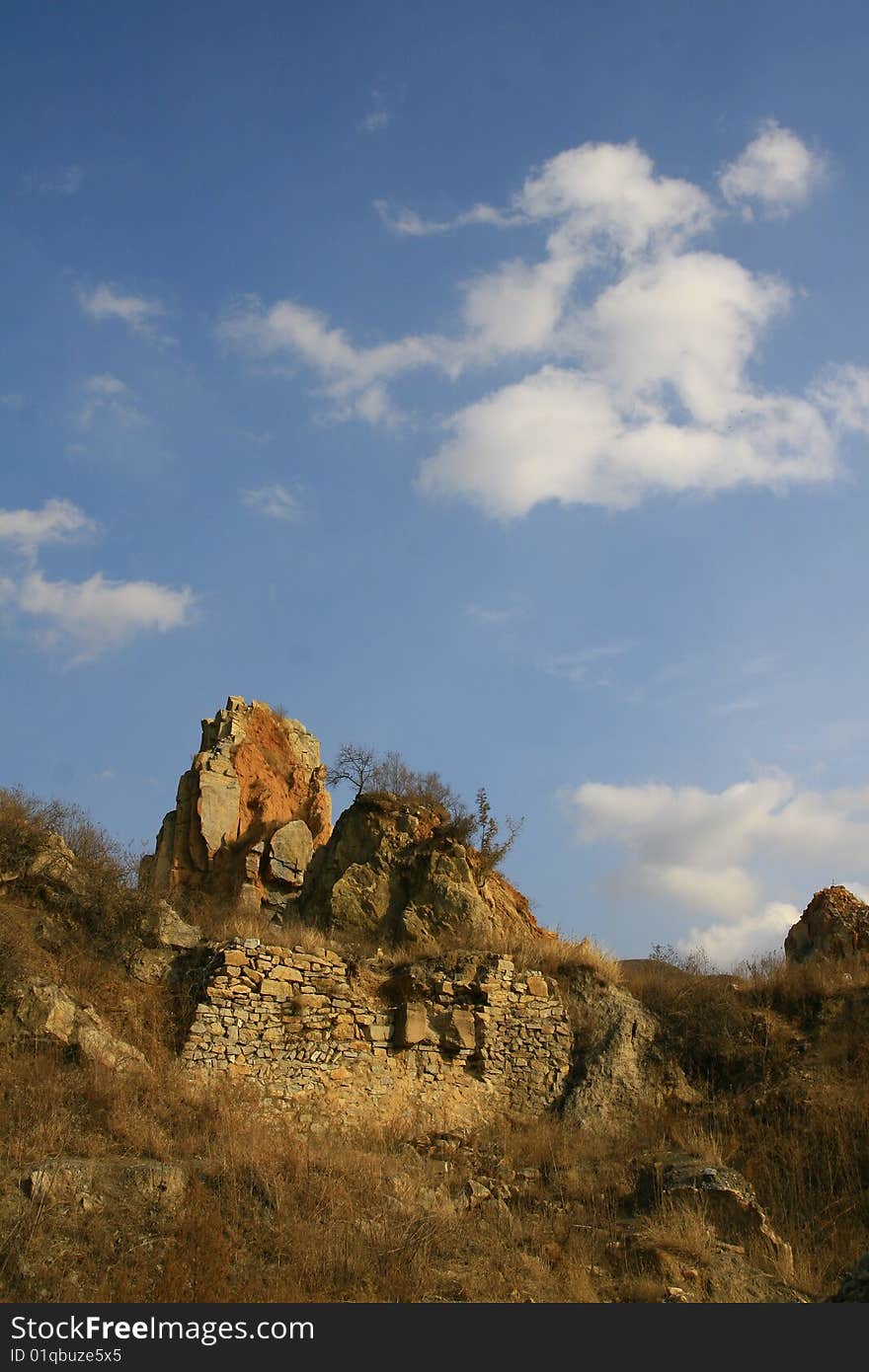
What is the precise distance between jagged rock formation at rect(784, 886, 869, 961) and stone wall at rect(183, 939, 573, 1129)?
5872mm

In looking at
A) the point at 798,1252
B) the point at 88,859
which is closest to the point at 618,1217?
the point at 798,1252

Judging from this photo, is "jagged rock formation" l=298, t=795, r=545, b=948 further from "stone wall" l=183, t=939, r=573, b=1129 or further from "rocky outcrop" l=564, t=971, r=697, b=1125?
"rocky outcrop" l=564, t=971, r=697, b=1125

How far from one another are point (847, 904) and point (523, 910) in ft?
20.5

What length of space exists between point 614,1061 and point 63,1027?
26.4ft

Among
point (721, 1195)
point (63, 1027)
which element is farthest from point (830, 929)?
point (63, 1027)

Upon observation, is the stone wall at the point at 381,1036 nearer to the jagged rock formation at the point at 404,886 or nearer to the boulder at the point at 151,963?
the boulder at the point at 151,963

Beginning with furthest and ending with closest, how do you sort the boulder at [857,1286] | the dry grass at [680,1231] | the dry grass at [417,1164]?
1. the dry grass at [680,1231]
2. the dry grass at [417,1164]
3. the boulder at [857,1286]

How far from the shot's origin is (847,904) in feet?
62.0

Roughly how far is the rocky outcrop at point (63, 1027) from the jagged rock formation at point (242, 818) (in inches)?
283

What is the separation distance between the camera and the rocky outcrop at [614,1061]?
48.5ft

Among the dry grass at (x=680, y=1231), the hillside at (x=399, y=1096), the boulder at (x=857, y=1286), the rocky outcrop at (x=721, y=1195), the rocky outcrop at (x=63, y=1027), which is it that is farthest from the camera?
the rocky outcrop at (x=63, y=1027)

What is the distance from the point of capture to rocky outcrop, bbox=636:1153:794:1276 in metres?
10.6

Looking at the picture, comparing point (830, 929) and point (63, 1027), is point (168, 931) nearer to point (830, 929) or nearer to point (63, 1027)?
point (63, 1027)

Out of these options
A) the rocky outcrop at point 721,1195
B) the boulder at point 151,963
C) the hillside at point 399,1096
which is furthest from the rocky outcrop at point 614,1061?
the boulder at point 151,963
